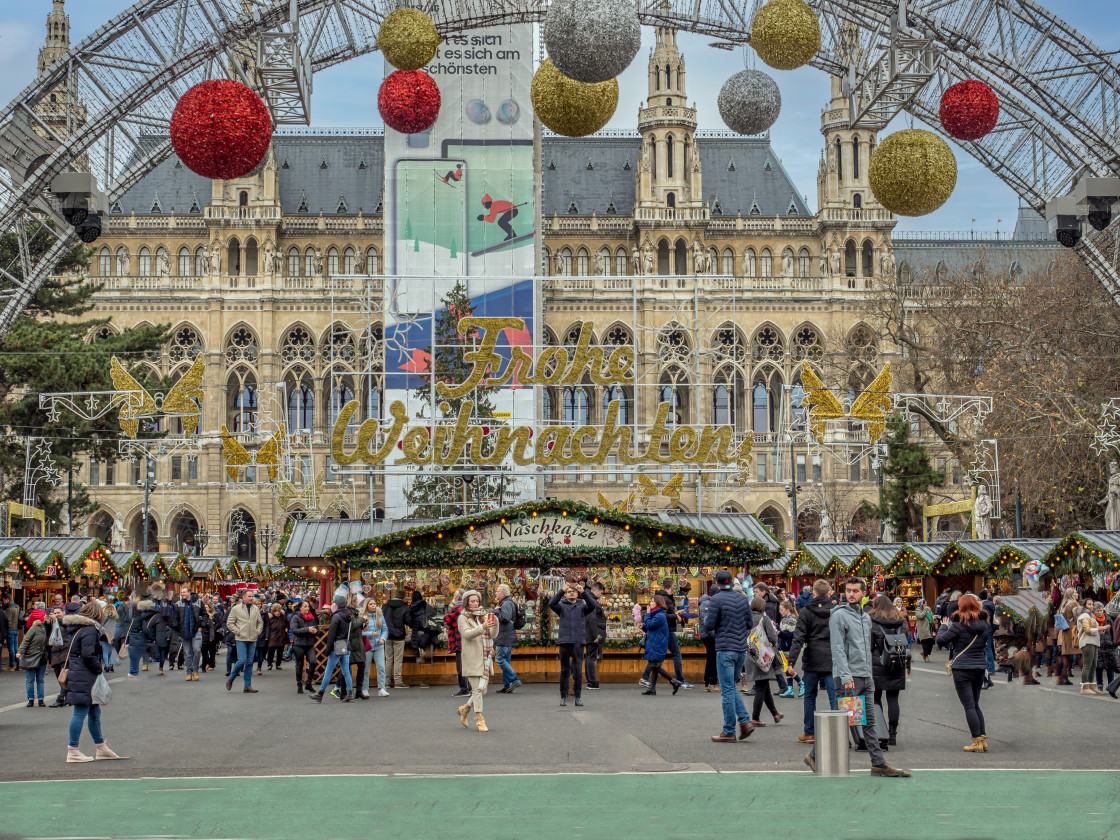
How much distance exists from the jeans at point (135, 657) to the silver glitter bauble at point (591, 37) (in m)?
15.2

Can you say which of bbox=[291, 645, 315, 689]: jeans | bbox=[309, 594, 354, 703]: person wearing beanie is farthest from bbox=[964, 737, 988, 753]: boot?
bbox=[291, 645, 315, 689]: jeans

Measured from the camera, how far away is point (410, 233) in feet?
183

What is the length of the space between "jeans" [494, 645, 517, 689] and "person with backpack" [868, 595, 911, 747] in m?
7.09

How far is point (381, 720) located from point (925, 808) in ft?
23.6

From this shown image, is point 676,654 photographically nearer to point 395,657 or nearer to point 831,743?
point 395,657

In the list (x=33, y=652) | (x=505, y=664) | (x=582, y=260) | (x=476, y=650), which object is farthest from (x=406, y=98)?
(x=582, y=260)

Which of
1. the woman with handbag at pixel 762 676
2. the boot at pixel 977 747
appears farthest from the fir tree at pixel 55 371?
the boot at pixel 977 747

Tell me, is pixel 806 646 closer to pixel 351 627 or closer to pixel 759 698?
pixel 759 698

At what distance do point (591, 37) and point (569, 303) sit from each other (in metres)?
57.8

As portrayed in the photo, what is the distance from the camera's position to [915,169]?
1105 centimetres

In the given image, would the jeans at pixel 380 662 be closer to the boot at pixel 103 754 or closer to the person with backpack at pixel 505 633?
the person with backpack at pixel 505 633

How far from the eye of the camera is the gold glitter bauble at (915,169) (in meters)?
11.1

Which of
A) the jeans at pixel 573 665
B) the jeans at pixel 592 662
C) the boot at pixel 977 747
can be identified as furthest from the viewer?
the jeans at pixel 592 662

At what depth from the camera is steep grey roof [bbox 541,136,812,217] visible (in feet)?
241
